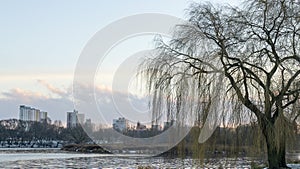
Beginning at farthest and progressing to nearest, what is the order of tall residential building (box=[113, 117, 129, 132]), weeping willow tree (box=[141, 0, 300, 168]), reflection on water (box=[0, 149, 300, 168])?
1. reflection on water (box=[0, 149, 300, 168])
2. tall residential building (box=[113, 117, 129, 132])
3. weeping willow tree (box=[141, 0, 300, 168])

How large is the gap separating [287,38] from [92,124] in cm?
1027

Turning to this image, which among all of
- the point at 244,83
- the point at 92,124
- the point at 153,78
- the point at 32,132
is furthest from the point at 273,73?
the point at 32,132

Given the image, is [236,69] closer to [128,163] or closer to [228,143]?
[228,143]

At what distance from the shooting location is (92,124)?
2117cm

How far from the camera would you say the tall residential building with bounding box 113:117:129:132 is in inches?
688

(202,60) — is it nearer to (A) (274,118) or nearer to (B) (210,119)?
(B) (210,119)

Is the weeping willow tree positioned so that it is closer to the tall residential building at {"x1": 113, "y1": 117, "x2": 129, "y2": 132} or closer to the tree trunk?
the tree trunk

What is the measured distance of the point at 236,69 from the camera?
567 inches

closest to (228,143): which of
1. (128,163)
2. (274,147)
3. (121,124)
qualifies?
(274,147)

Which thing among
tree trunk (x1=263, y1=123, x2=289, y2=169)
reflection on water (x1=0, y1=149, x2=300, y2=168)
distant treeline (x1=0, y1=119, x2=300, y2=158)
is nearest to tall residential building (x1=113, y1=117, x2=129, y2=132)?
distant treeline (x1=0, y1=119, x2=300, y2=158)

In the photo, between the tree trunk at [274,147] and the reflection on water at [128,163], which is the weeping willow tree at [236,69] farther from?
the reflection on water at [128,163]

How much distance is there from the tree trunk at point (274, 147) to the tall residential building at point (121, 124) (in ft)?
17.6

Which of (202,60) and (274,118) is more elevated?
(202,60)

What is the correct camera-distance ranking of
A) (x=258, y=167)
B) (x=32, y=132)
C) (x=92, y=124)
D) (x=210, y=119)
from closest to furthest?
(x=210, y=119) < (x=258, y=167) < (x=92, y=124) < (x=32, y=132)
